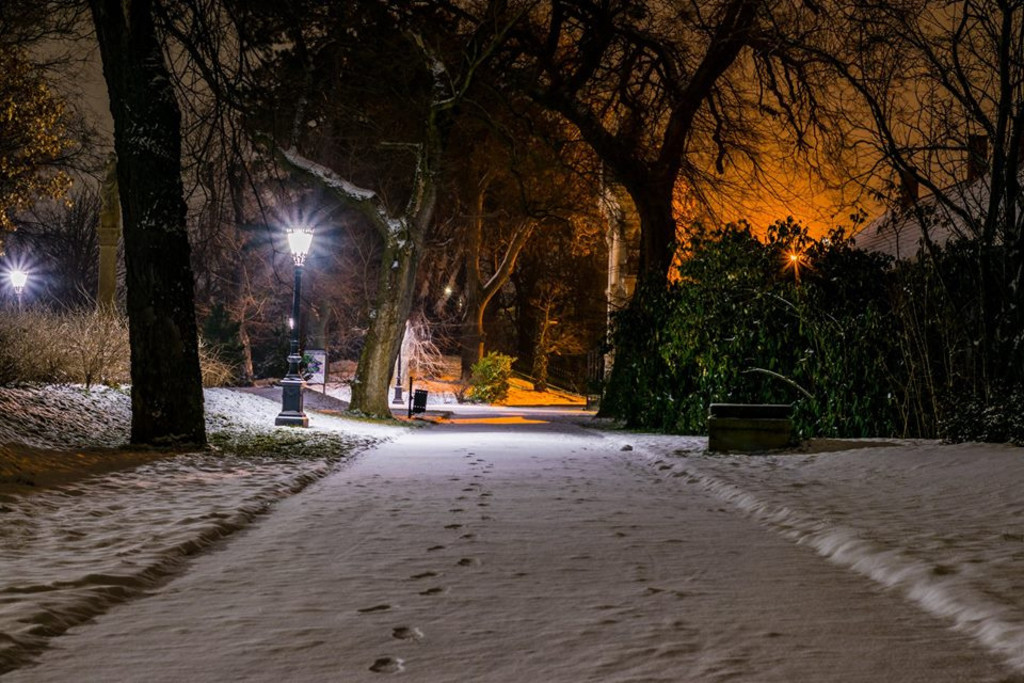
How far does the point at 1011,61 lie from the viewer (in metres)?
13.5

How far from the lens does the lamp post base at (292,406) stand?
61.8 ft

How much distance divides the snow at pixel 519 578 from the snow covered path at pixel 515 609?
0.02 metres

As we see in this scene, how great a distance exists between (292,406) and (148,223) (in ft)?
23.8

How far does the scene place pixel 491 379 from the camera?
47250mm

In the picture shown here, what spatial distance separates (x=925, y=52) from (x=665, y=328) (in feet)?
22.2

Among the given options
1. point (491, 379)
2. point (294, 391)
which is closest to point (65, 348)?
point (294, 391)

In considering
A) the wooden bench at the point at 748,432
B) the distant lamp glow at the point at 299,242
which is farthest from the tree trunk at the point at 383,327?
the wooden bench at the point at 748,432

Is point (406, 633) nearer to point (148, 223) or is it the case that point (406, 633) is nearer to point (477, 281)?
point (148, 223)

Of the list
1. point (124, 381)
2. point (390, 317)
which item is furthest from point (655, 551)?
point (390, 317)

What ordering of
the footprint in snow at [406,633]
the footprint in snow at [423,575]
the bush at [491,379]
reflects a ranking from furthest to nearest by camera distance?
the bush at [491,379] < the footprint in snow at [423,575] < the footprint in snow at [406,633]

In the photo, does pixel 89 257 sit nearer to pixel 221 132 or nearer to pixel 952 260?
pixel 221 132

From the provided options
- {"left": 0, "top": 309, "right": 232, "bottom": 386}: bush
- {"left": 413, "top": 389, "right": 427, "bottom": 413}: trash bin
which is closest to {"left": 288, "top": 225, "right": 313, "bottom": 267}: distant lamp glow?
{"left": 0, "top": 309, "right": 232, "bottom": 386}: bush

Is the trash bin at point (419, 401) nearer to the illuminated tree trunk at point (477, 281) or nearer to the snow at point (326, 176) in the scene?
the snow at point (326, 176)

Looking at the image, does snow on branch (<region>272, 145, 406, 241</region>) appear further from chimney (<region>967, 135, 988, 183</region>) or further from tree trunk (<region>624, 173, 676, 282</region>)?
chimney (<region>967, 135, 988, 183</region>)
